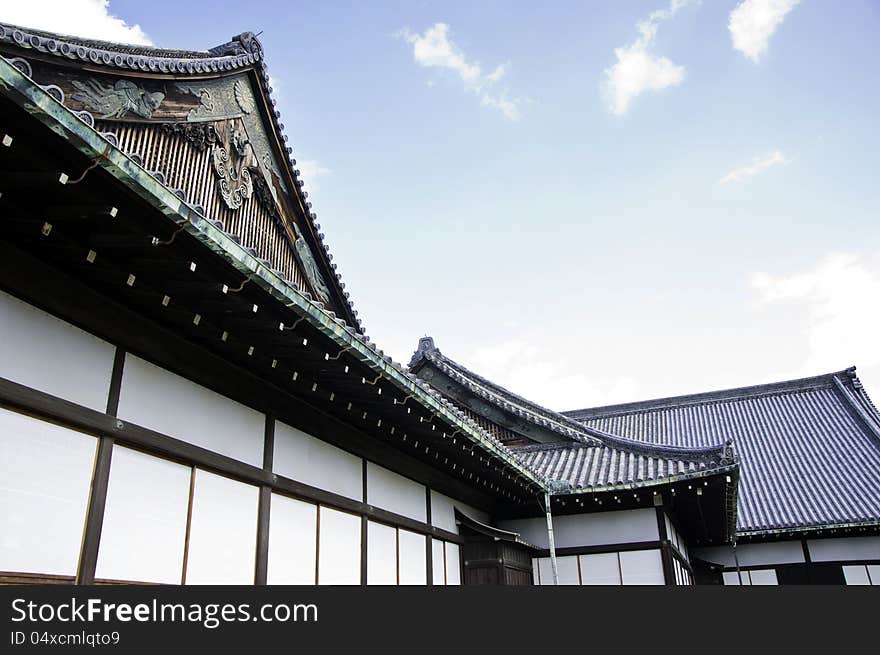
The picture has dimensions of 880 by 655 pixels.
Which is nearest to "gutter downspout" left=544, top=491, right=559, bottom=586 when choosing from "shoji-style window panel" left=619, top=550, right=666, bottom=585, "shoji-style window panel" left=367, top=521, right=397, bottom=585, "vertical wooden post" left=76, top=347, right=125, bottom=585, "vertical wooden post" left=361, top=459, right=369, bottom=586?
"shoji-style window panel" left=619, top=550, right=666, bottom=585

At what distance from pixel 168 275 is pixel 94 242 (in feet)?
1.92

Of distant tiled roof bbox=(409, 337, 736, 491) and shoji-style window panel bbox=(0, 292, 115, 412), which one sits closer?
shoji-style window panel bbox=(0, 292, 115, 412)

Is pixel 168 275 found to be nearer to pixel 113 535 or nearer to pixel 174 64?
pixel 113 535

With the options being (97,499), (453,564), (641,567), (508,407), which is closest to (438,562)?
(453,564)

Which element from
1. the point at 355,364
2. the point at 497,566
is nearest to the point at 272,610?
the point at 355,364

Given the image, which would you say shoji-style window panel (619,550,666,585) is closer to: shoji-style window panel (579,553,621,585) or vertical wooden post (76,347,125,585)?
shoji-style window panel (579,553,621,585)

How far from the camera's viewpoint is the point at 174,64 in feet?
33.2

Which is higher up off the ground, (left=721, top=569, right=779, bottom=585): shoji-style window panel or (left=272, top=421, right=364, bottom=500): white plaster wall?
(left=272, top=421, right=364, bottom=500): white plaster wall

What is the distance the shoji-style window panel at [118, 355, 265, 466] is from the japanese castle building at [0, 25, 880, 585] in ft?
0.07

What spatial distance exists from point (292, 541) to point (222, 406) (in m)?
1.72

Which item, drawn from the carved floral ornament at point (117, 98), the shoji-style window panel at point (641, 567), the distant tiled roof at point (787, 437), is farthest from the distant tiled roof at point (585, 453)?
the carved floral ornament at point (117, 98)

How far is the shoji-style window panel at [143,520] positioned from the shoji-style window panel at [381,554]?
3.36 meters

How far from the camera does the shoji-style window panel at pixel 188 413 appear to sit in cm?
535

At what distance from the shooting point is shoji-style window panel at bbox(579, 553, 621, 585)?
12519 millimetres
